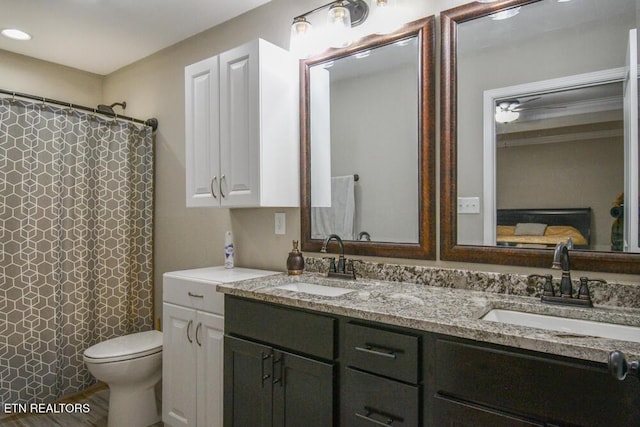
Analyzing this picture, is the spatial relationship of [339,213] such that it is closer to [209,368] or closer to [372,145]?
[372,145]

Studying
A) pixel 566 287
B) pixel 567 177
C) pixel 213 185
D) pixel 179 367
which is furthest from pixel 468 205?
pixel 179 367

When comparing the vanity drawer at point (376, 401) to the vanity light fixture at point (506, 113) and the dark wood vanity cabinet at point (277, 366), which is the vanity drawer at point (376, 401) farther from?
the vanity light fixture at point (506, 113)

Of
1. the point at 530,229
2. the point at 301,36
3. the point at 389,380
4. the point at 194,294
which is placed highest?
the point at 301,36

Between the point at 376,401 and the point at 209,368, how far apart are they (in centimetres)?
100

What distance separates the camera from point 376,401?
4.02ft

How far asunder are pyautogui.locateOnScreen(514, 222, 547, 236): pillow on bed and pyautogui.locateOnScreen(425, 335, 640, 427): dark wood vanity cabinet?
2.13 feet

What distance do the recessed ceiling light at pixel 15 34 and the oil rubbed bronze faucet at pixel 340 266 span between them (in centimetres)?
264

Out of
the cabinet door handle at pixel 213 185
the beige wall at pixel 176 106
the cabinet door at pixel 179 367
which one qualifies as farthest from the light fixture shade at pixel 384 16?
the cabinet door at pixel 179 367

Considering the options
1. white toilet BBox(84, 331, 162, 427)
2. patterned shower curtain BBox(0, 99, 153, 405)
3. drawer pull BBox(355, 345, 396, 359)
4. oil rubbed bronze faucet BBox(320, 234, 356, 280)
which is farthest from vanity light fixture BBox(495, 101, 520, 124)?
patterned shower curtain BBox(0, 99, 153, 405)

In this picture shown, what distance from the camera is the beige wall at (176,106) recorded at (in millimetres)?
2355

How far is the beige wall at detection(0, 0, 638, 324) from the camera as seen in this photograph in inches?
92.7

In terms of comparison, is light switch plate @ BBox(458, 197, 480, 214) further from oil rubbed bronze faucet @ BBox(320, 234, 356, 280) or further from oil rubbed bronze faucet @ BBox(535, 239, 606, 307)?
oil rubbed bronze faucet @ BBox(320, 234, 356, 280)

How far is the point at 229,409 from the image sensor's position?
5.49ft

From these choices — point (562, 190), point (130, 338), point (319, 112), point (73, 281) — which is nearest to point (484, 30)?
point (562, 190)
